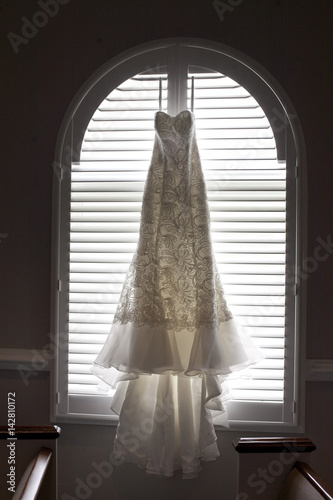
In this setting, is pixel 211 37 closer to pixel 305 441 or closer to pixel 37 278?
pixel 37 278

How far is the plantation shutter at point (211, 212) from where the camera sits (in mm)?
1812

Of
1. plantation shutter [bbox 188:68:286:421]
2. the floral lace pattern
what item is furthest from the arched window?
A: the floral lace pattern

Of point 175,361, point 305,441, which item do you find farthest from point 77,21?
point 305,441

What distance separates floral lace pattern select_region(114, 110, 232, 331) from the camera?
1.66m

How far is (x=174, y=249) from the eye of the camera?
5.53 feet

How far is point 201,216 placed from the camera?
1687 mm

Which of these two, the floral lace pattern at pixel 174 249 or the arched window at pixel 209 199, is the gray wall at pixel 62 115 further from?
the floral lace pattern at pixel 174 249

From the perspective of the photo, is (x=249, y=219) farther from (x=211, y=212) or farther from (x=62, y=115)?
(x=62, y=115)

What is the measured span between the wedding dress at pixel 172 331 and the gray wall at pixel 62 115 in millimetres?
268

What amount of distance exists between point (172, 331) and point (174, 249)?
289mm
